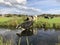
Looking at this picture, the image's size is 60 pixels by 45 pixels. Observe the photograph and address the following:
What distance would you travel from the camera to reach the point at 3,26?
34.2ft

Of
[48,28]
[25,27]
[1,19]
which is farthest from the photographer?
[1,19]

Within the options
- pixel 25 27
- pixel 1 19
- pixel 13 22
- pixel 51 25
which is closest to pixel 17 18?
pixel 13 22

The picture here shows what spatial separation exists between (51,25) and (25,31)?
8.73 ft

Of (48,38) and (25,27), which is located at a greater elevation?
(25,27)

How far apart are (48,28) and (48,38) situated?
2.52 meters

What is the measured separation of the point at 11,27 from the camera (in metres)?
10.2

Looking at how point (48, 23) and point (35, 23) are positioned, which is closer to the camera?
point (35, 23)

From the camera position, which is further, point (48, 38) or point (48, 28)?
point (48, 28)

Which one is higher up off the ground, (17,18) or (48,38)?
(17,18)

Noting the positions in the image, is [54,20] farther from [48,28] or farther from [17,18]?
[17,18]

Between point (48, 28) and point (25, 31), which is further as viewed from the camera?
point (48, 28)

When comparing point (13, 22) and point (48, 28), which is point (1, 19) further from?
point (48, 28)

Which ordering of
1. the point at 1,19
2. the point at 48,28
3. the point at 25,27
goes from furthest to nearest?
the point at 1,19 → the point at 48,28 → the point at 25,27

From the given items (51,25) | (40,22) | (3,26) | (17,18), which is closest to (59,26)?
(51,25)
